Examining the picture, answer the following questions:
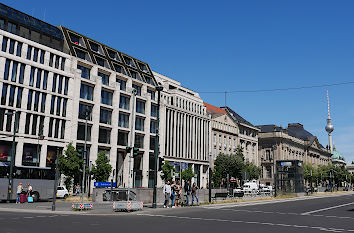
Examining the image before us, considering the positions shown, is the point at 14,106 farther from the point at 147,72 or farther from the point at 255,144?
the point at 255,144

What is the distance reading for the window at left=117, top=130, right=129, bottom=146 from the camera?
214ft


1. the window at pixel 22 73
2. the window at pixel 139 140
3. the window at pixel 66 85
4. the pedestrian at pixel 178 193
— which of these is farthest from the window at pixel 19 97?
the pedestrian at pixel 178 193

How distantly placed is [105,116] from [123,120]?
435 centimetres

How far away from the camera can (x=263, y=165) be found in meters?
117

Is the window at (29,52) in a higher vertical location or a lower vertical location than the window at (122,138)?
higher

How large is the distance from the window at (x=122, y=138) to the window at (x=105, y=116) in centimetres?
311

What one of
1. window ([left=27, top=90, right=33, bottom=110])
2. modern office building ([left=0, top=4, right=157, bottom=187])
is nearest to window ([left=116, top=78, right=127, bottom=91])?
modern office building ([left=0, top=4, right=157, bottom=187])

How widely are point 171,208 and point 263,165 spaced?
318ft

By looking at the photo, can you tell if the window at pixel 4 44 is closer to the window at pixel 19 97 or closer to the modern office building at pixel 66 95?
the modern office building at pixel 66 95

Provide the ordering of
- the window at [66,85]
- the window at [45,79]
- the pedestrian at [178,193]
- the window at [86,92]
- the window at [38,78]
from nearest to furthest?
1. the pedestrian at [178,193]
2. the window at [38,78]
3. the window at [45,79]
4. the window at [66,85]
5. the window at [86,92]

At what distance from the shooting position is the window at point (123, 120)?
216 ft

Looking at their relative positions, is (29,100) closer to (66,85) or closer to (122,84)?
(66,85)

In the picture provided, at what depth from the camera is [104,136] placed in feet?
205

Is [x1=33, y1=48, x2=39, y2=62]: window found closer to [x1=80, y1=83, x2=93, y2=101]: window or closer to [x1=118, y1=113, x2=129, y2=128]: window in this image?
[x1=80, y1=83, x2=93, y2=101]: window
